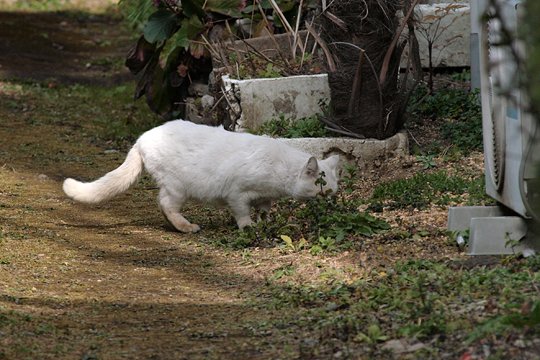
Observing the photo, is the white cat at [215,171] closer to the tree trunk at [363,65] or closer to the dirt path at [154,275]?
the dirt path at [154,275]

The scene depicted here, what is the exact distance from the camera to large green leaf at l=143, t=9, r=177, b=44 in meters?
11.5

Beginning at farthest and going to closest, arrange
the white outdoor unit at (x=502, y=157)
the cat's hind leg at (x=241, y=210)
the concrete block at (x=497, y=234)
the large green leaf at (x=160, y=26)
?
the large green leaf at (x=160, y=26), the cat's hind leg at (x=241, y=210), the concrete block at (x=497, y=234), the white outdoor unit at (x=502, y=157)

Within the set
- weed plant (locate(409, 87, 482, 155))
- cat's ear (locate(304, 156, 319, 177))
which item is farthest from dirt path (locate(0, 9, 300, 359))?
weed plant (locate(409, 87, 482, 155))

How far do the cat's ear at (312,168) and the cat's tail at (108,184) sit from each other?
4.82ft

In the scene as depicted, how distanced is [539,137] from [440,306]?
41.0 inches

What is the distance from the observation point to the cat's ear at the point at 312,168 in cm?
729

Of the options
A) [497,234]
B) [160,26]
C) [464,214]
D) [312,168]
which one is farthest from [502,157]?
[160,26]

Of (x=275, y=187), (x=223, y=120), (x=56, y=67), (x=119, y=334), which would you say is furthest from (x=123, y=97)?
(x=119, y=334)

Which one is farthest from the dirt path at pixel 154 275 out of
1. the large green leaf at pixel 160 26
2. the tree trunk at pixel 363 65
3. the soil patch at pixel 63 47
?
the soil patch at pixel 63 47

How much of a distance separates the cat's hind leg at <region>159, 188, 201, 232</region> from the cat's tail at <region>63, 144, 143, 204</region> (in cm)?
35

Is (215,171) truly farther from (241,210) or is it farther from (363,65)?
(363,65)

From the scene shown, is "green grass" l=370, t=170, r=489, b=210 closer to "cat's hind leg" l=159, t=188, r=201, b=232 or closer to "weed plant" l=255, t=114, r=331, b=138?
"weed plant" l=255, t=114, r=331, b=138

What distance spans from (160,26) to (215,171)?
4.43m

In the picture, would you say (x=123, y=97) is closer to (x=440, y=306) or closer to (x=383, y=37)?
(x=383, y=37)
